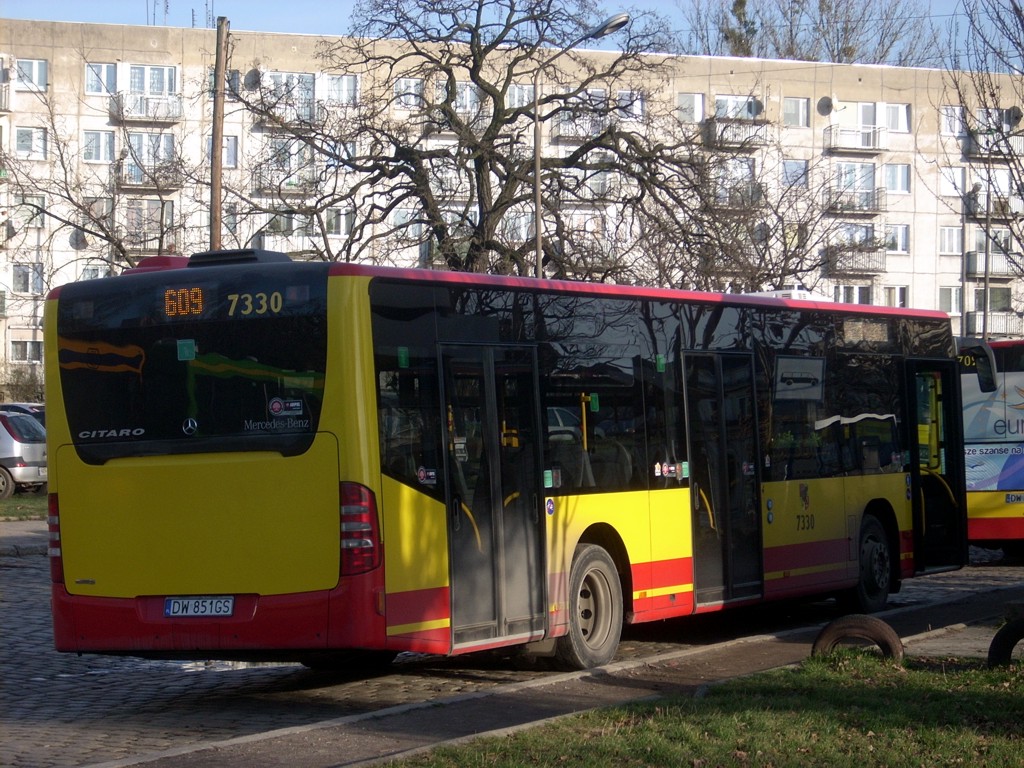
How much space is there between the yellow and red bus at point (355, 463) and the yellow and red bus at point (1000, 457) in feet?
33.7

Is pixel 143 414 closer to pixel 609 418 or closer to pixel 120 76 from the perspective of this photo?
pixel 609 418

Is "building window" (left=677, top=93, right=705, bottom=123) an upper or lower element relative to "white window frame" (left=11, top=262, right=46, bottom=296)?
upper

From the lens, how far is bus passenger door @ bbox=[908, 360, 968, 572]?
16.2 m

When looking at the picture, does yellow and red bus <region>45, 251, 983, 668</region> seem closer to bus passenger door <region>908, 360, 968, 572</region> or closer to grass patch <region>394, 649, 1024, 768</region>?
grass patch <region>394, 649, 1024, 768</region>

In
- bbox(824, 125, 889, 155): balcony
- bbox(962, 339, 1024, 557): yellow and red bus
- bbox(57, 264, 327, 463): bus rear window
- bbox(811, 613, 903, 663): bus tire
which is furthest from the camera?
bbox(824, 125, 889, 155): balcony

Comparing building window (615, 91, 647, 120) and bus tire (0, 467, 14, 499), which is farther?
bus tire (0, 467, 14, 499)

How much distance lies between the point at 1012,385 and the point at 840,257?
14.8 metres

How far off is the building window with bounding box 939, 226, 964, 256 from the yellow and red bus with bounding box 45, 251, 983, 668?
5456 centimetres

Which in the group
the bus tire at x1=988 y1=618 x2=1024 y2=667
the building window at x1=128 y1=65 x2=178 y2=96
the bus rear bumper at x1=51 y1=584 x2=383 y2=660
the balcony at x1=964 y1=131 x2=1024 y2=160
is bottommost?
the bus tire at x1=988 y1=618 x2=1024 y2=667

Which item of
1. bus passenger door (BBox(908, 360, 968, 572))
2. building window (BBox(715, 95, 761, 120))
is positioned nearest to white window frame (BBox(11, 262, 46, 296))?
building window (BBox(715, 95, 761, 120))

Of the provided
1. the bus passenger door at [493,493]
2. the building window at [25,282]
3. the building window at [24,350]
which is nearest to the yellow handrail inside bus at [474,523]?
the bus passenger door at [493,493]

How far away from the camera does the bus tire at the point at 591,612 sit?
11.1 metres

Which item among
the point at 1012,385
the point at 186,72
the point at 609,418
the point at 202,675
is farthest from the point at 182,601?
the point at 186,72

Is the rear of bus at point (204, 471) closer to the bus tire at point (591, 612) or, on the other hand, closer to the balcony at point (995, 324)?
the bus tire at point (591, 612)
